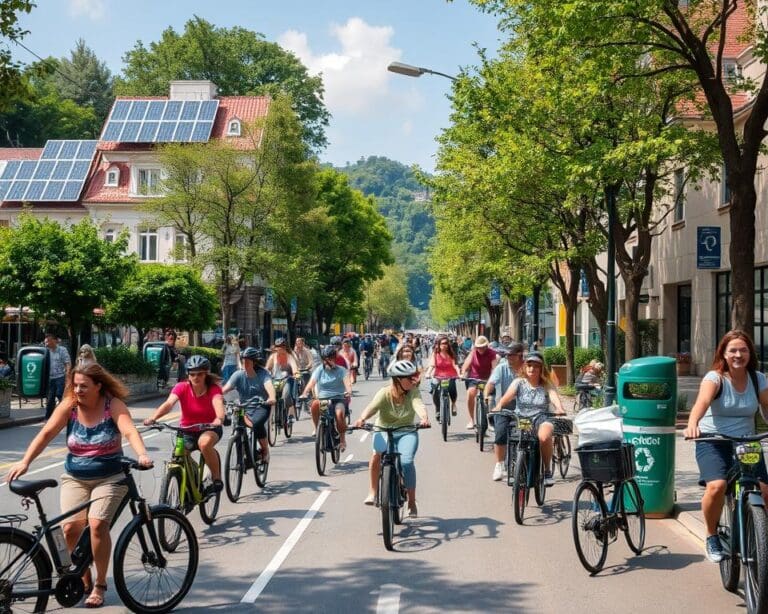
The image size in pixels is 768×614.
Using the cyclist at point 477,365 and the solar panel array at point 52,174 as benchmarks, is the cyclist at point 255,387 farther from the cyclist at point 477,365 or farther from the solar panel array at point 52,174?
the solar panel array at point 52,174

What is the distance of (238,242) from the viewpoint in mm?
44125

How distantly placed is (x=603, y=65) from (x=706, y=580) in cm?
884

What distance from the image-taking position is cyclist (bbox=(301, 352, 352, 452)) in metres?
13.6

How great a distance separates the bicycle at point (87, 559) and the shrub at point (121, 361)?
2147 cm

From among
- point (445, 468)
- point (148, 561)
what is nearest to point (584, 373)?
point (445, 468)

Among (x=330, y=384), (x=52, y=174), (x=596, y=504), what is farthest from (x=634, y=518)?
(x=52, y=174)

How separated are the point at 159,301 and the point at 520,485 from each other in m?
26.1

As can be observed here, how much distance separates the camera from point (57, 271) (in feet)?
82.3

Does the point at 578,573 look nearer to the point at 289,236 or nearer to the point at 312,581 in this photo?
the point at 312,581

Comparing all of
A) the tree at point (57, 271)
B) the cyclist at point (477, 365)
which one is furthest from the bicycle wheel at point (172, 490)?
the tree at point (57, 271)

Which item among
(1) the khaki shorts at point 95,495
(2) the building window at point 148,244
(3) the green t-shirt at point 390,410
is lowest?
(1) the khaki shorts at point 95,495

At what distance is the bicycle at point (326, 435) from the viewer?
42.2 feet

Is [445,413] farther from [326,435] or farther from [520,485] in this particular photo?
[520,485]

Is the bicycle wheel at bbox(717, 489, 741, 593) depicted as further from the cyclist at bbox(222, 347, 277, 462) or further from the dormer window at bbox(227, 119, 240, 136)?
the dormer window at bbox(227, 119, 240, 136)
